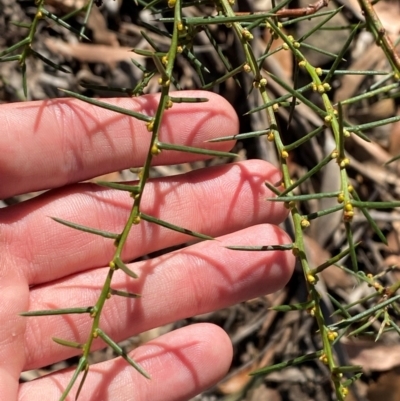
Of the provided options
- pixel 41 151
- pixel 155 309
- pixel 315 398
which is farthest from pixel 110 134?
pixel 315 398

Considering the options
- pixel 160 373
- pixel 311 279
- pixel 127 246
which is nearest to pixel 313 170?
pixel 311 279

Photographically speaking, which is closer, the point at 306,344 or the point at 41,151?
the point at 41,151

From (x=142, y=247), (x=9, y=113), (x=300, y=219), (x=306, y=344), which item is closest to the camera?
(x=300, y=219)

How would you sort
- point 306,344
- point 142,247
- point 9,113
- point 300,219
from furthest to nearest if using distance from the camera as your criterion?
point 306,344 < point 142,247 < point 9,113 < point 300,219

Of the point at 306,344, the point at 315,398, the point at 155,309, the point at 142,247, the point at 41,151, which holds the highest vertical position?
the point at 41,151

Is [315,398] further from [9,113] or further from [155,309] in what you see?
[9,113]

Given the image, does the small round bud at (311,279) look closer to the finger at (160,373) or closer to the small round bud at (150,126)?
the small round bud at (150,126)
